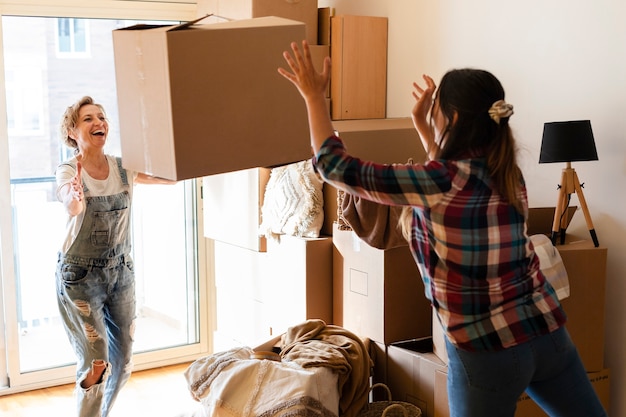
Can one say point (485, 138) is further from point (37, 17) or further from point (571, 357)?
point (37, 17)

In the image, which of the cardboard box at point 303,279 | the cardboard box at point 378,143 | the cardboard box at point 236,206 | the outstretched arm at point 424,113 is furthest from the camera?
the cardboard box at point 236,206

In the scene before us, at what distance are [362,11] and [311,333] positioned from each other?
173cm

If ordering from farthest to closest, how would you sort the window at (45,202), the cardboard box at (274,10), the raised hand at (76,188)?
the window at (45,202), the cardboard box at (274,10), the raised hand at (76,188)

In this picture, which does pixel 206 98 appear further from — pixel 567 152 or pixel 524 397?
pixel 524 397

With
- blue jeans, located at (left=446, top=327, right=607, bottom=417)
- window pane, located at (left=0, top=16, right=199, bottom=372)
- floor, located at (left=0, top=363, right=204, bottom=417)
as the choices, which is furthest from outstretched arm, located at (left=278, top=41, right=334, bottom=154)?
window pane, located at (left=0, top=16, right=199, bottom=372)

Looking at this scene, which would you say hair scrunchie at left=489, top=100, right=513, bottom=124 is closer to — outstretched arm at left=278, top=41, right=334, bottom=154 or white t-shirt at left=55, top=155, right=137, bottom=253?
outstretched arm at left=278, top=41, right=334, bottom=154

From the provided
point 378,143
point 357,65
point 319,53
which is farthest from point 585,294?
point 319,53

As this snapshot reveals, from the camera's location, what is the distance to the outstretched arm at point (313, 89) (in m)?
1.64

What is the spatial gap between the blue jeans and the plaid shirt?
3 centimetres

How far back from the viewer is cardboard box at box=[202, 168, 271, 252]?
11.6 ft

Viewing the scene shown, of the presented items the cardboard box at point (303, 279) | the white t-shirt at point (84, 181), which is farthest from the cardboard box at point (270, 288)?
the white t-shirt at point (84, 181)

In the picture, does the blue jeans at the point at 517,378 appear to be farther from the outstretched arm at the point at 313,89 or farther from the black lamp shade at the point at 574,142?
the black lamp shade at the point at 574,142

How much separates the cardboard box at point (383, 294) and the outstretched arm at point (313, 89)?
1184 millimetres

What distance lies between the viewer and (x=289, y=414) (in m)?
2.46
